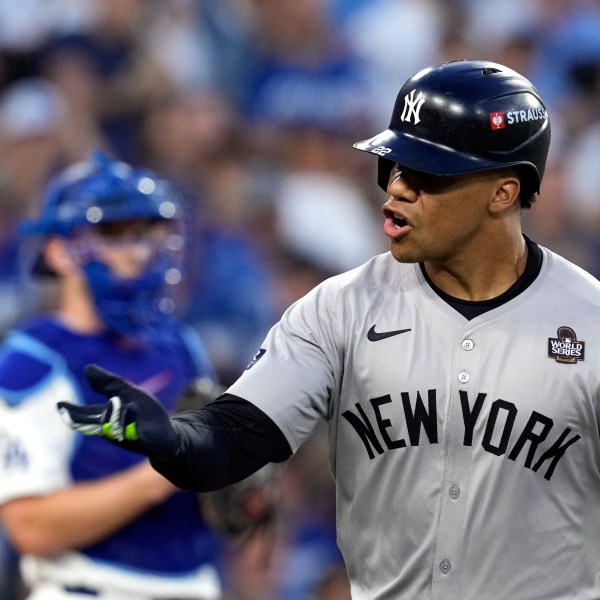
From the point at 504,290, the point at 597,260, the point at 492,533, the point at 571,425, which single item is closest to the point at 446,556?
the point at 492,533

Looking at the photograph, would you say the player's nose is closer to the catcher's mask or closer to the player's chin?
the player's chin

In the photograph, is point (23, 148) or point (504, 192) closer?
point (504, 192)

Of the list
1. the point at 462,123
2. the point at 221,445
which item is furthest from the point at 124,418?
the point at 462,123

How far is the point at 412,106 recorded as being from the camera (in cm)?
293

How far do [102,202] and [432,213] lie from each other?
67.7 inches

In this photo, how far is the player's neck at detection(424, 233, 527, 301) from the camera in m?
2.98

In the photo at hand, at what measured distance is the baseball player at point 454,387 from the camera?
284cm

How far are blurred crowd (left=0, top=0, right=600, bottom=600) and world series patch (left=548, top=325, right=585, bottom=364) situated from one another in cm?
338

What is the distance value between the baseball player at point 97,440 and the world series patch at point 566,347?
1.44 metres

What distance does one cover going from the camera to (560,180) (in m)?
7.56

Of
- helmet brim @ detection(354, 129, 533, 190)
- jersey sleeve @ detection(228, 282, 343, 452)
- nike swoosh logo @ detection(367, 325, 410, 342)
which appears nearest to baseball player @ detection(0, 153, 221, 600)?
jersey sleeve @ detection(228, 282, 343, 452)

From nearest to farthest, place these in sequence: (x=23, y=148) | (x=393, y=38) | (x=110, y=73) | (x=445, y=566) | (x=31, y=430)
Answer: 1. (x=445, y=566)
2. (x=31, y=430)
3. (x=23, y=148)
4. (x=110, y=73)
5. (x=393, y=38)

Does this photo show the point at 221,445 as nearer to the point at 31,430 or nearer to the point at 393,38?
the point at 31,430

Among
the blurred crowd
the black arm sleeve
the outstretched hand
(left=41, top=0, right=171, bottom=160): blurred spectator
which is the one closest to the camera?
A: the outstretched hand
